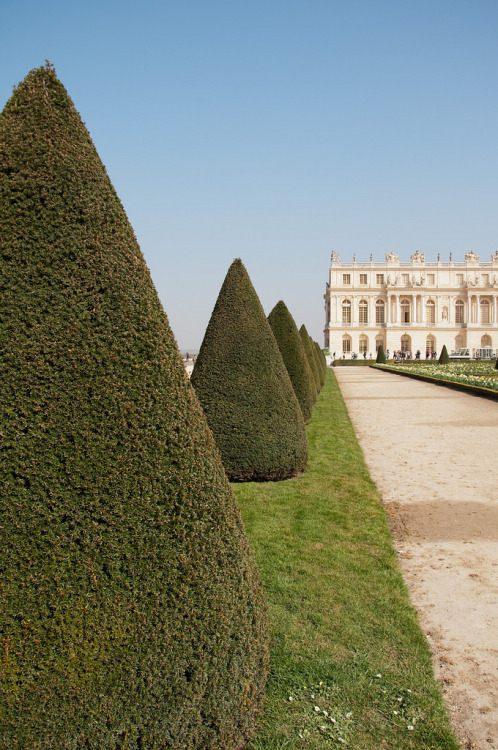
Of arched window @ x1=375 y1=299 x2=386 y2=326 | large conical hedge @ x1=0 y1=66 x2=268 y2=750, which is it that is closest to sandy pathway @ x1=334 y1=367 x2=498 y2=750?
large conical hedge @ x1=0 y1=66 x2=268 y2=750

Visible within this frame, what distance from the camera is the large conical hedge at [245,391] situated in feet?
21.7

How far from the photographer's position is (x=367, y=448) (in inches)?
378

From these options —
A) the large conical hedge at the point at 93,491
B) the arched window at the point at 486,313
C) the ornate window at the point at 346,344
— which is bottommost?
the large conical hedge at the point at 93,491

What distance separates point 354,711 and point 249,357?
15.2 ft

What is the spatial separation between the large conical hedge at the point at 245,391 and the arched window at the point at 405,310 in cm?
6939

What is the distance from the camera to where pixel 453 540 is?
5.00m

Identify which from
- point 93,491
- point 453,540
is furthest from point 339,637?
point 453,540

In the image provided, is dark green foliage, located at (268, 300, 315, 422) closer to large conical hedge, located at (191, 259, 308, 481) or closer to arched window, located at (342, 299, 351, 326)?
large conical hedge, located at (191, 259, 308, 481)

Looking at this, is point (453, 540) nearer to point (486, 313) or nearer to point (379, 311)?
point (379, 311)

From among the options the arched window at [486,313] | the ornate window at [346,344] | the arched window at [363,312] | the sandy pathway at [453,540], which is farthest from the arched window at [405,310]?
the sandy pathway at [453,540]

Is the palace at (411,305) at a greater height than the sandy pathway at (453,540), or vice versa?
the palace at (411,305)

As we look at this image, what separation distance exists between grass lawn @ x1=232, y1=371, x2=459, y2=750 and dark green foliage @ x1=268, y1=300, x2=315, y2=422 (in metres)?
4.33

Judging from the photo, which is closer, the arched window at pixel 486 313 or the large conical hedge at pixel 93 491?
the large conical hedge at pixel 93 491

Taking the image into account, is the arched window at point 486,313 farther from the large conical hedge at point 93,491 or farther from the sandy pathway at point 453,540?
the large conical hedge at point 93,491
